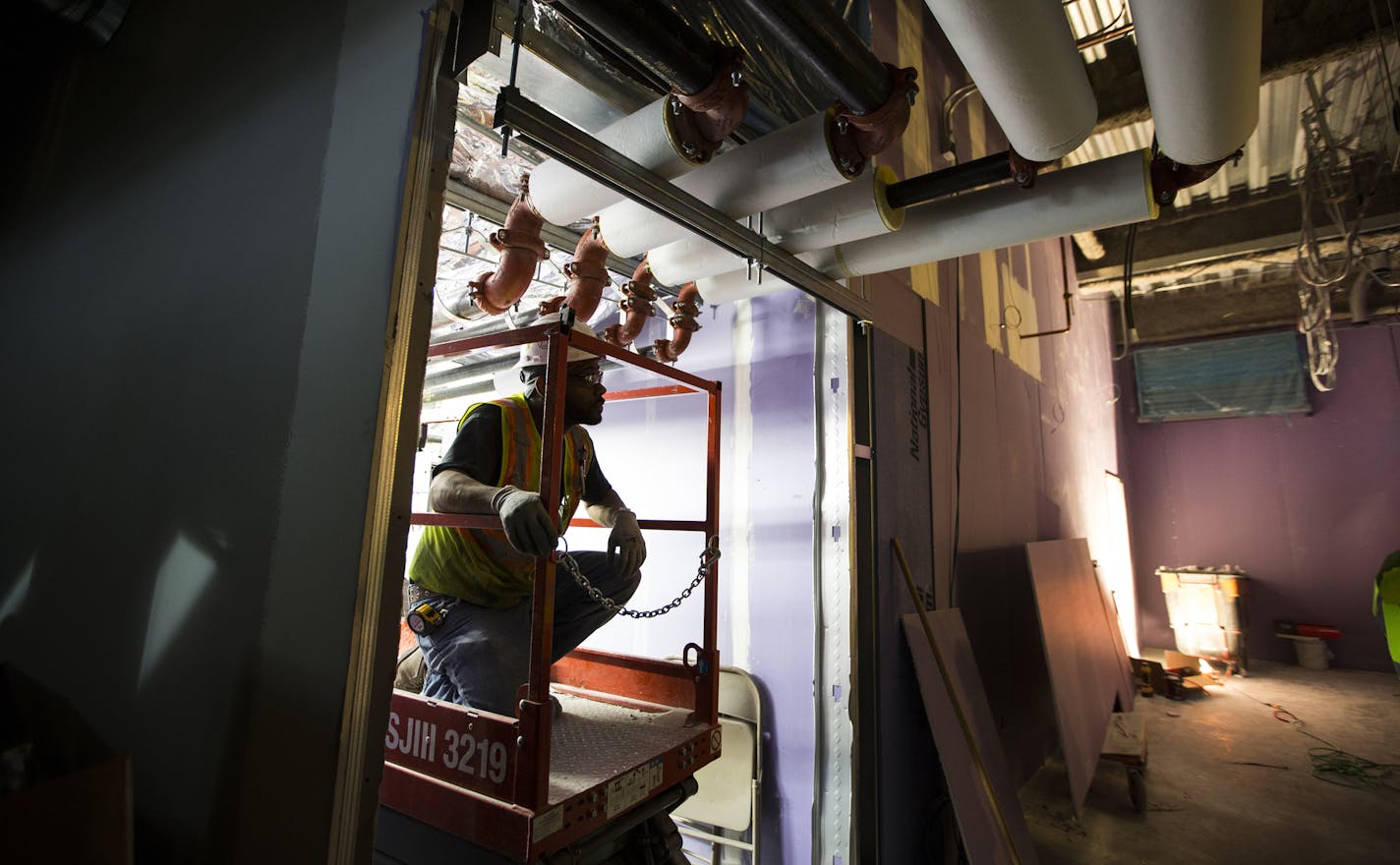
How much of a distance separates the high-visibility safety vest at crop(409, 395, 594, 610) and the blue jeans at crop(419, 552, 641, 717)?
0.16ft

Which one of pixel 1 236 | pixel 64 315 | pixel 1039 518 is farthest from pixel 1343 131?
pixel 1 236

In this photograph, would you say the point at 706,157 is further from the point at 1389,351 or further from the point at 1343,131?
the point at 1389,351

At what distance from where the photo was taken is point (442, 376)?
16.4 feet

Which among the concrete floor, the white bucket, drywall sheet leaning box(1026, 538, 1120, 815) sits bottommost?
the concrete floor

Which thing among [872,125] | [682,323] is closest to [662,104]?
[872,125]

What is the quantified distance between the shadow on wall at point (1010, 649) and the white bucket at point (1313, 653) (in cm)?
540

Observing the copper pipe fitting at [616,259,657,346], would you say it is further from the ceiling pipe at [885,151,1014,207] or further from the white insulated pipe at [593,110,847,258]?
the ceiling pipe at [885,151,1014,207]

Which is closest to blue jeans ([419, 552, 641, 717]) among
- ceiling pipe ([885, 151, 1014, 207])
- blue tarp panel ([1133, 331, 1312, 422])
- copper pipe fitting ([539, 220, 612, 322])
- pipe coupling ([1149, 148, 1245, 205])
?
copper pipe fitting ([539, 220, 612, 322])

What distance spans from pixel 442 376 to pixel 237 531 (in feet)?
13.2

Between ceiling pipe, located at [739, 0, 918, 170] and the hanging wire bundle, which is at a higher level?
the hanging wire bundle

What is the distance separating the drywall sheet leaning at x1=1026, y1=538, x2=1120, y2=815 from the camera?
11.2 ft

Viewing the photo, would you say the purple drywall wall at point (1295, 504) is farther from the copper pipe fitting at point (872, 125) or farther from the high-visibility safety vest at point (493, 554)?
the high-visibility safety vest at point (493, 554)

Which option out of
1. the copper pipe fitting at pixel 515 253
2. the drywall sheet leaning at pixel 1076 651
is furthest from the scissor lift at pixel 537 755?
the drywall sheet leaning at pixel 1076 651

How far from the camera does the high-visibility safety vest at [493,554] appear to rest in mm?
2053
